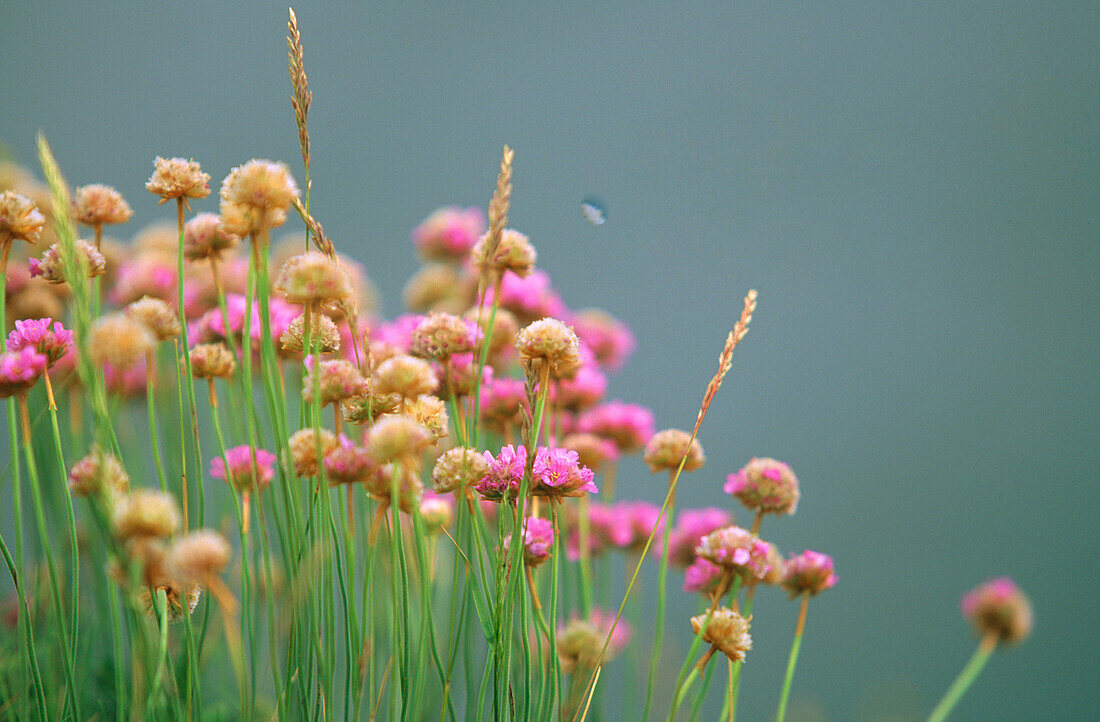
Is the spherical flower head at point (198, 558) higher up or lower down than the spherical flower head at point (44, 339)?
lower down

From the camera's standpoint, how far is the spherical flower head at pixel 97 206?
49 centimetres

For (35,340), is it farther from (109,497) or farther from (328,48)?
(328,48)

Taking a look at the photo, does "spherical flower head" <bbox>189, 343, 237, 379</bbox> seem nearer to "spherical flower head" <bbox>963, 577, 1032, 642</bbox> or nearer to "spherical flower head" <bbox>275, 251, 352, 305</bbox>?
"spherical flower head" <bbox>275, 251, 352, 305</bbox>

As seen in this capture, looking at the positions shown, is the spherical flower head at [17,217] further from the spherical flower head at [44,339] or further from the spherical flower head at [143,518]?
the spherical flower head at [143,518]

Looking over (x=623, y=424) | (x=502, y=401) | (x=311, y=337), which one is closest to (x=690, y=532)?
(x=623, y=424)

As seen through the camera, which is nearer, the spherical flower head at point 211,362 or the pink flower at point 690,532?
the spherical flower head at point 211,362

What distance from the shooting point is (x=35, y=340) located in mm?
432

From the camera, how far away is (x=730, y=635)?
1.48ft

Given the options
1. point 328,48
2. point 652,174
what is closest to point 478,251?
point 652,174

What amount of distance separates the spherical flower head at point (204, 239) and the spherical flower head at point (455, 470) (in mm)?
238

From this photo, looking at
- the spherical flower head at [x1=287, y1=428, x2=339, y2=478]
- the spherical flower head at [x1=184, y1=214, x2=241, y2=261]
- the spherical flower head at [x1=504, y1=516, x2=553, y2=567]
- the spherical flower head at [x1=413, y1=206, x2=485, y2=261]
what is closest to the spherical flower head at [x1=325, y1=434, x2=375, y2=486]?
the spherical flower head at [x1=287, y1=428, x2=339, y2=478]

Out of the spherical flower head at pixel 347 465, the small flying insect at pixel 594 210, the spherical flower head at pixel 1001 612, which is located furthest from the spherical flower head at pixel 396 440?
the spherical flower head at pixel 1001 612

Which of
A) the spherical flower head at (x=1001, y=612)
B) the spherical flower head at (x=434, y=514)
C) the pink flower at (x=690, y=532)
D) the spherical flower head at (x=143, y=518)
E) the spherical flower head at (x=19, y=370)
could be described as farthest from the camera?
the pink flower at (x=690, y=532)

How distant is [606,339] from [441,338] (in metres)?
0.45
